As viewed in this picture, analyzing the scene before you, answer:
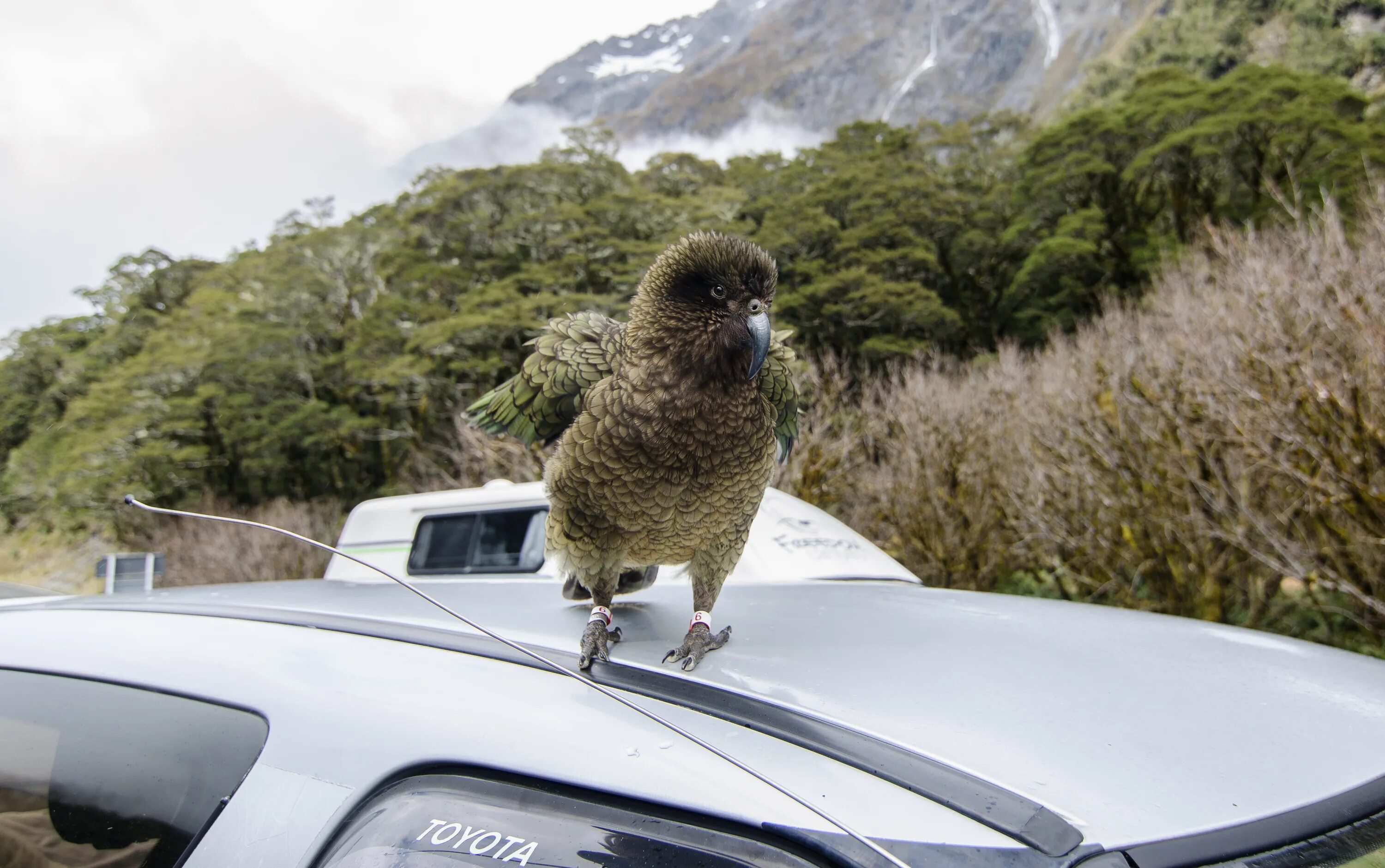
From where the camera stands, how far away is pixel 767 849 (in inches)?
35.3

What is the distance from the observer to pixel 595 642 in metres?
1.45

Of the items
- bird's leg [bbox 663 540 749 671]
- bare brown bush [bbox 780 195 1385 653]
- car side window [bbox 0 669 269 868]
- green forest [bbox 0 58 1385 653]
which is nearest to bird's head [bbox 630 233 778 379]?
bird's leg [bbox 663 540 749 671]

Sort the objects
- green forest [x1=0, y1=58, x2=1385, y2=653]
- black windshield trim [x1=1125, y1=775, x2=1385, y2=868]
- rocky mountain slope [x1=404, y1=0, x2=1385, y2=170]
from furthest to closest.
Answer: rocky mountain slope [x1=404, y1=0, x2=1385, y2=170]
green forest [x1=0, y1=58, x2=1385, y2=653]
black windshield trim [x1=1125, y1=775, x2=1385, y2=868]

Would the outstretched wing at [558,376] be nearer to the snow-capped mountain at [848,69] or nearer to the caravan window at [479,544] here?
the caravan window at [479,544]

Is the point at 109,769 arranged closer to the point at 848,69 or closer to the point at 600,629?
the point at 600,629

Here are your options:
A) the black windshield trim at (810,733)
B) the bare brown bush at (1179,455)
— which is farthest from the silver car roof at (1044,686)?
the bare brown bush at (1179,455)

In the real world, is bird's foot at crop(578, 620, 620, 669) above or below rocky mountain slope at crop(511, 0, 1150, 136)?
below

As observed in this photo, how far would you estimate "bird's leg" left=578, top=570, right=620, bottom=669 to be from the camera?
1392 mm

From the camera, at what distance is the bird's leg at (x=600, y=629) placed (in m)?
1.39

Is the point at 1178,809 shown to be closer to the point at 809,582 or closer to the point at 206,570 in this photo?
the point at 809,582

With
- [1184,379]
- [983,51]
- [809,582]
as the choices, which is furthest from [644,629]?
[983,51]

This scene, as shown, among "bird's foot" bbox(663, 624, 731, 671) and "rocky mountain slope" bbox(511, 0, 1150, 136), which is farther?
"rocky mountain slope" bbox(511, 0, 1150, 136)

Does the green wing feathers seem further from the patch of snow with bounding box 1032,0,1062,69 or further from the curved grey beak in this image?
the patch of snow with bounding box 1032,0,1062,69

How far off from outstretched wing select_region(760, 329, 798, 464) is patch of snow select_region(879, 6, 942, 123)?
108944mm
